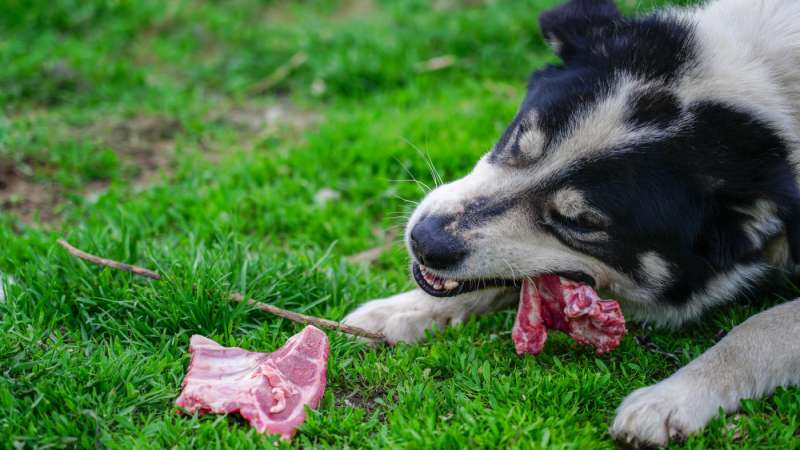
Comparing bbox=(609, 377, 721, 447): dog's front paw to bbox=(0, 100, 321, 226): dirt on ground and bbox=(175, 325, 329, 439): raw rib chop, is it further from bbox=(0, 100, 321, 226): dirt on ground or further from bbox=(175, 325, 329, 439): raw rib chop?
bbox=(0, 100, 321, 226): dirt on ground

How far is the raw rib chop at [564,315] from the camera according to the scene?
132 inches

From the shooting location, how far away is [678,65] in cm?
339

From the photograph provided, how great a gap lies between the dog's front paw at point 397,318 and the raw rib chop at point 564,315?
424 millimetres

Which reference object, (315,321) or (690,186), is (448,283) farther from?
(690,186)

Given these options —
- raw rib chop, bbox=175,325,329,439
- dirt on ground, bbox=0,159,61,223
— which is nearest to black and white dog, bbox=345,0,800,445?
raw rib chop, bbox=175,325,329,439

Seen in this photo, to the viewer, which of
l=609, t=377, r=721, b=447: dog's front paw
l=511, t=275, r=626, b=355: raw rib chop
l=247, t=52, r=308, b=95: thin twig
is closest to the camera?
l=609, t=377, r=721, b=447: dog's front paw

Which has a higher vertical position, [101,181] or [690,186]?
[690,186]

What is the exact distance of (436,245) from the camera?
3369mm

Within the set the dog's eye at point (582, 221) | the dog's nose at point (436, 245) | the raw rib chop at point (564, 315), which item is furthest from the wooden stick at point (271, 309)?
the dog's eye at point (582, 221)

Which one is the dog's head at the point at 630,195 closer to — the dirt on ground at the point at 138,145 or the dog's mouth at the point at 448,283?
the dog's mouth at the point at 448,283

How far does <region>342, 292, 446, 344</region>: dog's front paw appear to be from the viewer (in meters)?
3.67

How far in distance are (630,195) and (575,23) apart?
1009 millimetres

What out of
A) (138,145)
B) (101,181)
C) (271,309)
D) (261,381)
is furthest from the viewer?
(138,145)

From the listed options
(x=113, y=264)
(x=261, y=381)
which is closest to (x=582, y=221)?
(x=261, y=381)
